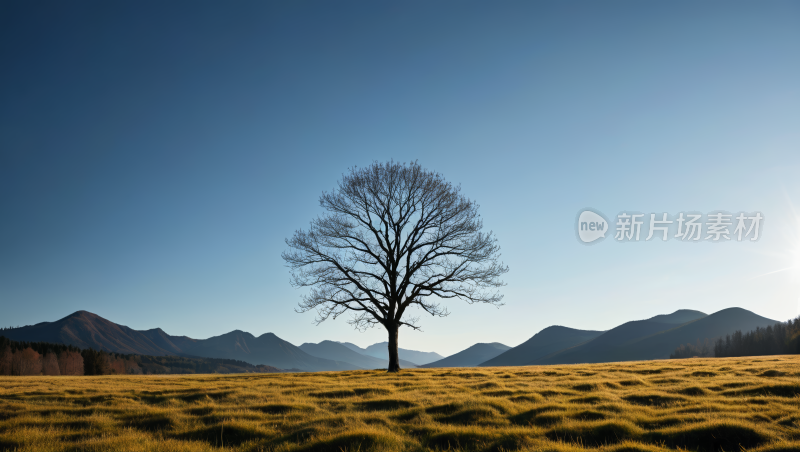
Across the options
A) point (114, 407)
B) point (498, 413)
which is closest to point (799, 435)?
point (498, 413)

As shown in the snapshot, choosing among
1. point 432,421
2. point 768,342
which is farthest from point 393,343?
point 768,342

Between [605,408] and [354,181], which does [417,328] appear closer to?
[354,181]

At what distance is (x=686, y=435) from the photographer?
26.5 feet

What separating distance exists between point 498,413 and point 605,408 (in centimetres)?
295

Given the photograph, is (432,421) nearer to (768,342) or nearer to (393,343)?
(393,343)

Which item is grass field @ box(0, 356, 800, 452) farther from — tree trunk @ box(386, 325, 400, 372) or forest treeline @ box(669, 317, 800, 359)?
forest treeline @ box(669, 317, 800, 359)

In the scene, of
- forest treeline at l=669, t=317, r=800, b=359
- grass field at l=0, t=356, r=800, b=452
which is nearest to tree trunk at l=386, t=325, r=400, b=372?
grass field at l=0, t=356, r=800, b=452

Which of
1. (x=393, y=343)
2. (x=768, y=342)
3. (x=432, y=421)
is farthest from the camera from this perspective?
(x=768, y=342)

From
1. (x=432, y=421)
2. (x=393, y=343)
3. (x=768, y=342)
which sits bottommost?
(x=768, y=342)

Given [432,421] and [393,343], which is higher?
[393,343]

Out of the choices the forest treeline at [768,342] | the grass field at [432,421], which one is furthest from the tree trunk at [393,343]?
the forest treeline at [768,342]

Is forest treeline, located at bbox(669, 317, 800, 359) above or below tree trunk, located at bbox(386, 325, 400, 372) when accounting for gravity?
below

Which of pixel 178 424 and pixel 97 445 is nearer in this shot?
pixel 97 445

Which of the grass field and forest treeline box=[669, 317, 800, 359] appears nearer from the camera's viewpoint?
the grass field
